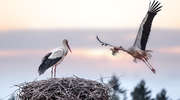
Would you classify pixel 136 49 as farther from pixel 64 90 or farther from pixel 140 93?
pixel 140 93

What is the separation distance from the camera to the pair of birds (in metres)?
14.3

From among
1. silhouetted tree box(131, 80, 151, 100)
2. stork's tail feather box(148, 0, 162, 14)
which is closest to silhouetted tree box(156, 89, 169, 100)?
silhouetted tree box(131, 80, 151, 100)

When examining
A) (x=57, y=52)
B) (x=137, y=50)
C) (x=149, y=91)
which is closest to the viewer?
(x=57, y=52)

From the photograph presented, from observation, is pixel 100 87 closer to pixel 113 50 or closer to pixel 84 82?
pixel 84 82

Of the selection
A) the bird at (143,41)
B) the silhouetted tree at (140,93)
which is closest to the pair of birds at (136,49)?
the bird at (143,41)

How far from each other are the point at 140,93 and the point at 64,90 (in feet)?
81.6

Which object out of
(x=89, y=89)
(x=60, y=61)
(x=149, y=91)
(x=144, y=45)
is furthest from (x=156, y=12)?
(x=149, y=91)

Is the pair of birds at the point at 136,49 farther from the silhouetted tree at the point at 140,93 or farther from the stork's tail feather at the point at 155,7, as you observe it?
the silhouetted tree at the point at 140,93

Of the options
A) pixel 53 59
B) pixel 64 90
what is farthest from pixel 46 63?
pixel 64 90

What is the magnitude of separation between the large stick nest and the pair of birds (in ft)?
2.48

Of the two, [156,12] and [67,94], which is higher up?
[156,12]

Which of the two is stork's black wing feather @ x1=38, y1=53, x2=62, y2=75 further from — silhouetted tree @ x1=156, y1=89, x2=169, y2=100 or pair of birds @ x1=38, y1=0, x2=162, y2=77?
silhouetted tree @ x1=156, y1=89, x2=169, y2=100

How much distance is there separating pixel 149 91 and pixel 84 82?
83.3ft

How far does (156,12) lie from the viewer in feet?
53.5
